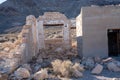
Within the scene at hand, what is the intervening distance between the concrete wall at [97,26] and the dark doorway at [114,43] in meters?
1.78

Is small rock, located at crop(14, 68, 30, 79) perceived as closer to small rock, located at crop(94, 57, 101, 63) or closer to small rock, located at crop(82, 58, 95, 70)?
small rock, located at crop(82, 58, 95, 70)

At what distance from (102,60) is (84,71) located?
2.51 meters

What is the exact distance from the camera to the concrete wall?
19.8 meters

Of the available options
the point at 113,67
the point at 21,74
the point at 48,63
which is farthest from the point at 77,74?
the point at 48,63

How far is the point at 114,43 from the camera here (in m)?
22.5

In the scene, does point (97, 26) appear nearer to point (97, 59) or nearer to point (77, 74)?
point (97, 59)

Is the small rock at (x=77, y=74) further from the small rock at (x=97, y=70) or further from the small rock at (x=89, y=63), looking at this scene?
the small rock at (x=89, y=63)

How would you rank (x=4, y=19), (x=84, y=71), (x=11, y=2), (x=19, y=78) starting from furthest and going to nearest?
(x=11, y=2)
(x=4, y=19)
(x=84, y=71)
(x=19, y=78)

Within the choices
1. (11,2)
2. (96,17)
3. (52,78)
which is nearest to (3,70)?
(52,78)

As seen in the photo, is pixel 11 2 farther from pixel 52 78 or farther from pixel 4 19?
pixel 52 78

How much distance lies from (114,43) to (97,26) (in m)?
3.08

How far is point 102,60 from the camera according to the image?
61.9ft

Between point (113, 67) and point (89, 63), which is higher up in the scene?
point (89, 63)

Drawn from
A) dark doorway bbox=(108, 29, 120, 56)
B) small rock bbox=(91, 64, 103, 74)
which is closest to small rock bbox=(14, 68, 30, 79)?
small rock bbox=(91, 64, 103, 74)
